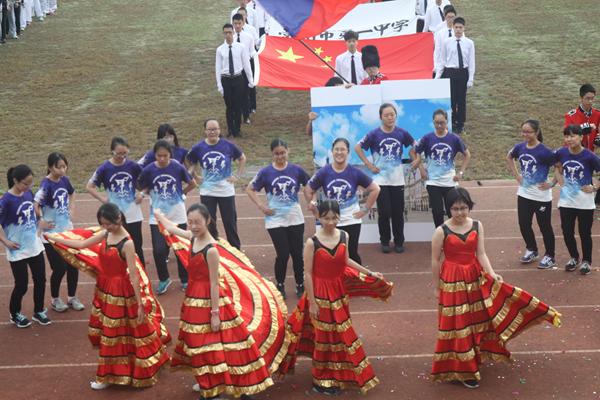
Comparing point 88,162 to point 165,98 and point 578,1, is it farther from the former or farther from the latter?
point 578,1

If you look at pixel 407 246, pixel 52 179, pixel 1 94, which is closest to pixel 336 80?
pixel 407 246

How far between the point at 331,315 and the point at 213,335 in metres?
1.01

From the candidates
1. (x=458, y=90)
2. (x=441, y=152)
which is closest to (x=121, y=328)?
(x=441, y=152)

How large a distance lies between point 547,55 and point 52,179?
52.5 ft

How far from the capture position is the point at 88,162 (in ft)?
43.9

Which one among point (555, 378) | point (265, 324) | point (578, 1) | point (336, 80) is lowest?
point (555, 378)

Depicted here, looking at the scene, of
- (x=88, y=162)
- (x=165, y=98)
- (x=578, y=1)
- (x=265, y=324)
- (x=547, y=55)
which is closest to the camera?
(x=265, y=324)

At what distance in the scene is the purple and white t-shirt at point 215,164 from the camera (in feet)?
25.7

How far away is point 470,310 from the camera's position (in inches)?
203

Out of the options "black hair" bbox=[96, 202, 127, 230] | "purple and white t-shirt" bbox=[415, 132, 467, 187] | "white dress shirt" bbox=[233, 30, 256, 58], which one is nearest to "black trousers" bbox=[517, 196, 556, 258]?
"purple and white t-shirt" bbox=[415, 132, 467, 187]

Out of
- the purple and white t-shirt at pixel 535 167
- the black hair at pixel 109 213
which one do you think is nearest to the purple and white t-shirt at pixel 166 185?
the black hair at pixel 109 213

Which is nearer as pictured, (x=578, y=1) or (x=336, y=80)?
(x=336, y=80)

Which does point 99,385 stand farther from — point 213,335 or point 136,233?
point 136,233

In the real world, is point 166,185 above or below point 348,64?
below
